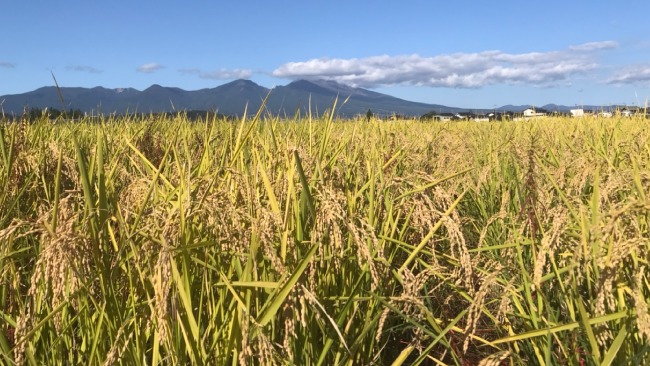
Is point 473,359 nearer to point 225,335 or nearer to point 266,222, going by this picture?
point 225,335

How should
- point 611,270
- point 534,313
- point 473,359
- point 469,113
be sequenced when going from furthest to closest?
point 469,113
point 473,359
point 534,313
point 611,270

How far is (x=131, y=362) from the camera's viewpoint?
1.22 meters

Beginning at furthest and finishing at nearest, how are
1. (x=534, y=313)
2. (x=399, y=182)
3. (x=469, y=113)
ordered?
(x=469, y=113) < (x=399, y=182) < (x=534, y=313)

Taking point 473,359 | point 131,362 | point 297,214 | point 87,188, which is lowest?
point 473,359

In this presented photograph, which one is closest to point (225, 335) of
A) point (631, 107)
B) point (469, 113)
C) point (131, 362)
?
point (131, 362)

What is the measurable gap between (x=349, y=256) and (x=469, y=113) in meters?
9.71

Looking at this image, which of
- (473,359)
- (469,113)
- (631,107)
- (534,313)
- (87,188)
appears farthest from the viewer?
(469,113)

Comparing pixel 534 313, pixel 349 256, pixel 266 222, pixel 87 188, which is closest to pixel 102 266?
pixel 87 188

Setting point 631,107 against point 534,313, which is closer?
point 534,313

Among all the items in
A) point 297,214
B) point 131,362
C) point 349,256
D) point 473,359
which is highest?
point 297,214

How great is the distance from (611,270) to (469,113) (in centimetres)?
1000

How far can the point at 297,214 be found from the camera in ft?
4.60

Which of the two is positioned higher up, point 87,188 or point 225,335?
point 87,188

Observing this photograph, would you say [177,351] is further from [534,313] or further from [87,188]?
[534,313]
